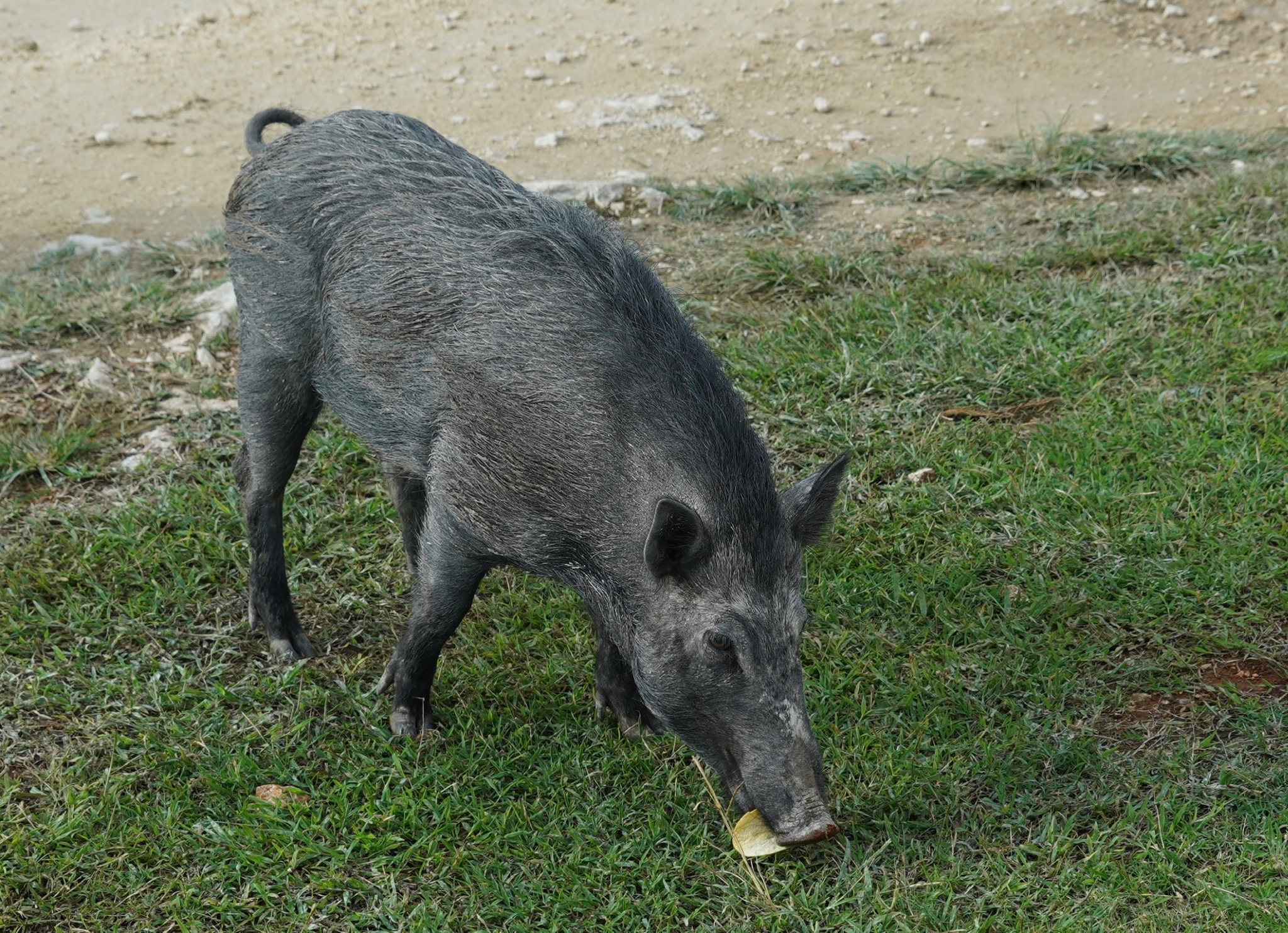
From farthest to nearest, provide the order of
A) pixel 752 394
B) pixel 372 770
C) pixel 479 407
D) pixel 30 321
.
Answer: pixel 30 321 → pixel 752 394 → pixel 372 770 → pixel 479 407

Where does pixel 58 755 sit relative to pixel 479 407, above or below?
below

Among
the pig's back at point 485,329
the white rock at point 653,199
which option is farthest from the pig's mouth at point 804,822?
the white rock at point 653,199

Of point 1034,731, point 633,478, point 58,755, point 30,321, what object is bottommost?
point 1034,731

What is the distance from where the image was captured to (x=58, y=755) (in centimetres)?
365

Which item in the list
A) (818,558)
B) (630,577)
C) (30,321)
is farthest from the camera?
(30,321)

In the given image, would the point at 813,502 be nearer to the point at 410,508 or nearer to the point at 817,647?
the point at 817,647

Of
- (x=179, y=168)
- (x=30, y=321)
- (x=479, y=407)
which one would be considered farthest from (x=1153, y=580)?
(x=179, y=168)

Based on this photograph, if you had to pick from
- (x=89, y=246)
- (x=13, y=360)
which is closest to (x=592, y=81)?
(x=89, y=246)

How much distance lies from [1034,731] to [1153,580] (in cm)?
81

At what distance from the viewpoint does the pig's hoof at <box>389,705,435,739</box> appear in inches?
148

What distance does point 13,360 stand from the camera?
17.6ft

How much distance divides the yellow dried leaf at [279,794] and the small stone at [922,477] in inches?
94.8

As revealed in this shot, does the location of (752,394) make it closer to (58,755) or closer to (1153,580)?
(1153,580)

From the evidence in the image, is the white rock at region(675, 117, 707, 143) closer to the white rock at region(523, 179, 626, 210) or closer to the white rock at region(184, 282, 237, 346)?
the white rock at region(523, 179, 626, 210)
